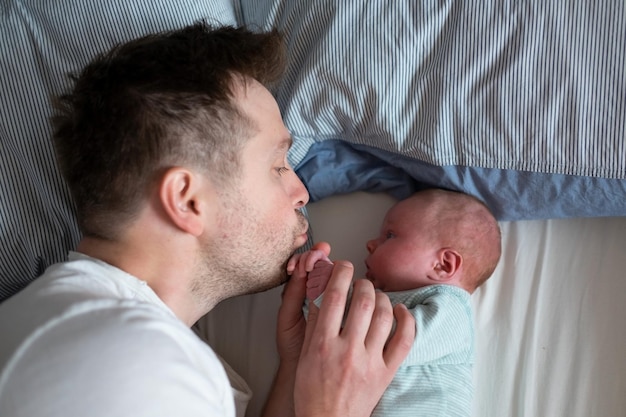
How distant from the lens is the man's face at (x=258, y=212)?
1.13 meters

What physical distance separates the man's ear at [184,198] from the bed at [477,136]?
0.38m

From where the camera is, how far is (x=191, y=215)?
3.53ft

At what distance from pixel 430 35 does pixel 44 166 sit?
88cm

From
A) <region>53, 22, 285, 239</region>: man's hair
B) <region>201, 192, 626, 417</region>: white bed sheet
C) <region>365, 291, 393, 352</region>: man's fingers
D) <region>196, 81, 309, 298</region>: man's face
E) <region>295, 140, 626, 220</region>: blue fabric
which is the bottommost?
<region>201, 192, 626, 417</region>: white bed sheet

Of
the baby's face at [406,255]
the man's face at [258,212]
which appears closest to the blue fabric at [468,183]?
the baby's face at [406,255]

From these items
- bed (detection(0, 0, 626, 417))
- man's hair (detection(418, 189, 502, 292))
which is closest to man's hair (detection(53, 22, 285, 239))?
bed (detection(0, 0, 626, 417))

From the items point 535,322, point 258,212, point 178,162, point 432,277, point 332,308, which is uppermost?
point 178,162

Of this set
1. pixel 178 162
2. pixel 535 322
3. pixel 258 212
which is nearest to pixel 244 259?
pixel 258 212

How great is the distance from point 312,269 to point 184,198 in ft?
1.08

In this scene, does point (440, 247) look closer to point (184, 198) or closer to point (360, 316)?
point (360, 316)

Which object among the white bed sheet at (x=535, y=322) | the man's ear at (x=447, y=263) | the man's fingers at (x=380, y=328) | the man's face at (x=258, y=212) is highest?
the man's face at (x=258, y=212)

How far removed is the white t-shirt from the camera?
83cm

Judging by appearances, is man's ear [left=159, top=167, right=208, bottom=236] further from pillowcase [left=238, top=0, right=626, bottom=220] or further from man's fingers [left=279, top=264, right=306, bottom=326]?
pillowcase [left=238, top=0, right=626, bottom=220]

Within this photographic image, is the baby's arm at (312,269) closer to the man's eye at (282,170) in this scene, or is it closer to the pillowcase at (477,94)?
the man's eye at (282,170)
